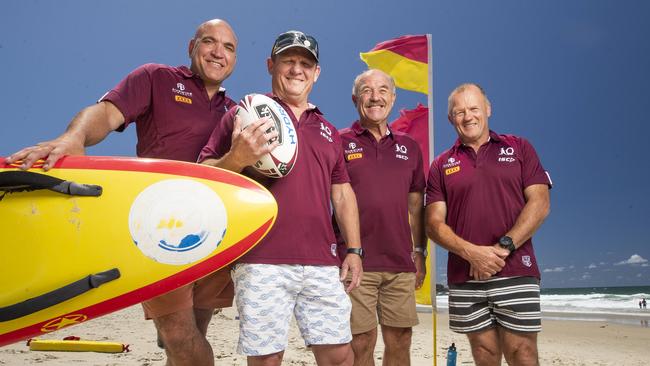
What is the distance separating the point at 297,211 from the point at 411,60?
3.84 metres

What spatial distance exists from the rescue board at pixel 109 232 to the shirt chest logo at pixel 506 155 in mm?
1685

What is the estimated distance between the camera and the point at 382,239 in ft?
11.9

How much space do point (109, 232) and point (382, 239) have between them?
6.08 feet

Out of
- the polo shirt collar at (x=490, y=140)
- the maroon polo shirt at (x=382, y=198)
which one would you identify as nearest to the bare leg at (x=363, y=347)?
the maroon polo shirt at (x=382, y=198)

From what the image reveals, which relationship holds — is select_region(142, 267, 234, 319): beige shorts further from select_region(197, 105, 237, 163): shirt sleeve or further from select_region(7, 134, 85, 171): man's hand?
select_region(7, 134, 85, 171): man's hand

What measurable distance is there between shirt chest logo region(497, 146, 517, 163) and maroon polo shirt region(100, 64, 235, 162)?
1.83 metres

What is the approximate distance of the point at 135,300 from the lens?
99.4 inches

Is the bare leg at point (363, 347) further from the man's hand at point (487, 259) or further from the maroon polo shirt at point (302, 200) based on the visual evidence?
the maroon polo shirt at point (302, 200)

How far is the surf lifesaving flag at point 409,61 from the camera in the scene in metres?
5.88

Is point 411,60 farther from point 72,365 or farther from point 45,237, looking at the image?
point 72,365

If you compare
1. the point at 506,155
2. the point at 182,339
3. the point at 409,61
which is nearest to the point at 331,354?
the point at 182,339

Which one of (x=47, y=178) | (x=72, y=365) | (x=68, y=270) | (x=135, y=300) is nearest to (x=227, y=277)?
(x=135, y=300)

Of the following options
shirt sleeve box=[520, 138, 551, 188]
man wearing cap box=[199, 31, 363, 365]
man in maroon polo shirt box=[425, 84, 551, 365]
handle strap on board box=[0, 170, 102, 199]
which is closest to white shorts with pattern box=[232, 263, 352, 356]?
man wearing cap box=[199, 31, 363, 365]

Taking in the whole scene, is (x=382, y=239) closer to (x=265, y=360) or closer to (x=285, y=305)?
(x=285, y=305)
